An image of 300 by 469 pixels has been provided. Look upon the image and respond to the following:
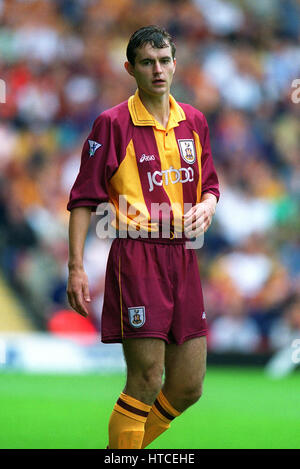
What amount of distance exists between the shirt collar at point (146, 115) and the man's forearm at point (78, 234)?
1.57 feet

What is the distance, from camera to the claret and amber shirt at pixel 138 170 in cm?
390

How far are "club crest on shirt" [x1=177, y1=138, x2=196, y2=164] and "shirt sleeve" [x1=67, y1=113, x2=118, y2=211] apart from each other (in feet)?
1.07

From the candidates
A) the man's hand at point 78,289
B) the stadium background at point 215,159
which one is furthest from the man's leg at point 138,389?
the stadium background at point 215,159

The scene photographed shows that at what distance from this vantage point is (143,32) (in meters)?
3.96

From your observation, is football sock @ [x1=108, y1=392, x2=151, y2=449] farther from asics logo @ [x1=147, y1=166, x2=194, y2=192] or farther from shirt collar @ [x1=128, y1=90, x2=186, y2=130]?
shirt collar @ [x1=128, y1=90, x2=186, y2=130]

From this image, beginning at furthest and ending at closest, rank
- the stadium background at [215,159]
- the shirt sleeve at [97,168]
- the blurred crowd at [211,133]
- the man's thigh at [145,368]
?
the blurred crowd at [211,133]
the stadium background at [215,159]
the shirt sleeve at [97,168]
the man's thigh at [145,368]

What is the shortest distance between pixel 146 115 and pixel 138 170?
0.28 meters

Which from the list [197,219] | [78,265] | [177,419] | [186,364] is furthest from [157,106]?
[177,419]

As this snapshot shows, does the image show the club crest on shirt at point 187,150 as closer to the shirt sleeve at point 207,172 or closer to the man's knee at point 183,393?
the shirt sleeve at point 207,172

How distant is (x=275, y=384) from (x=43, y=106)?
4.36 meters

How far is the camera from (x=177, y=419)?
6254 millimetres

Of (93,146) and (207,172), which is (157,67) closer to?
(93,146)
